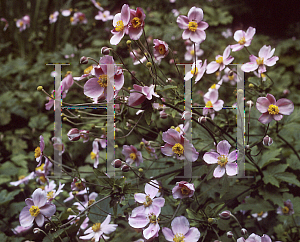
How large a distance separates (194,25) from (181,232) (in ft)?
2.68

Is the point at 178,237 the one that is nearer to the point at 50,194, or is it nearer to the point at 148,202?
the point at 148,202

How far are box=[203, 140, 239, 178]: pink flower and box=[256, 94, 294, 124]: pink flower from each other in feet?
0.58

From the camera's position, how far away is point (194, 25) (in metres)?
1.09

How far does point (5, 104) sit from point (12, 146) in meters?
0.52

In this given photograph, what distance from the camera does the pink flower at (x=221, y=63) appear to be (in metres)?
1.25

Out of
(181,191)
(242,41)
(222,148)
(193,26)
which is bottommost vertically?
(181,191)

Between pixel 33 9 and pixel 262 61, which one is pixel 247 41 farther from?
pixel 33 9

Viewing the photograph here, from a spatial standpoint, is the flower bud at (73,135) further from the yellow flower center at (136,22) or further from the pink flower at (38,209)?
the yellow flower center at (136,22)

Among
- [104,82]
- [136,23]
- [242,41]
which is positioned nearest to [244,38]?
[242,41]

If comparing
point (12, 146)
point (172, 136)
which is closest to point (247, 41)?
point (172, 136)

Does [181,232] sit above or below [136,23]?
below

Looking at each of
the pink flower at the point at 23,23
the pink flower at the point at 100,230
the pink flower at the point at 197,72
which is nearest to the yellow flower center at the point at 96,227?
the pink flower at the point at 100,230

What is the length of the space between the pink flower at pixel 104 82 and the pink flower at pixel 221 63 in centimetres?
49

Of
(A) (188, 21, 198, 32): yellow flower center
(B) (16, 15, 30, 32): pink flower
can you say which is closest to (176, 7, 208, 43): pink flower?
(A) (188, 21, 198, 32): yellow flower center
